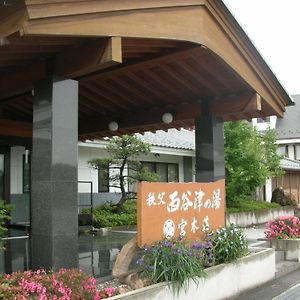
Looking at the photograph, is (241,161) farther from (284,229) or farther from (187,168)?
(284,229)

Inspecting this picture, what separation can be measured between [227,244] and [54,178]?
3.26 m

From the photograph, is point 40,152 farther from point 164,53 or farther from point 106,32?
point 164,53

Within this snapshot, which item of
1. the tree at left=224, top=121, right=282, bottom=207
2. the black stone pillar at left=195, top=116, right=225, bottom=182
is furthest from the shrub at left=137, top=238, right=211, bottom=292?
the tree at left=224, top=121, right=282, bottom=207

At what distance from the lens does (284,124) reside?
1987 inches

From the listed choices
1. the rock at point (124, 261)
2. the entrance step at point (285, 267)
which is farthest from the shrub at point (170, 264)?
the entrance step at point (285, 267)

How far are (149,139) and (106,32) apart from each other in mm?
15463

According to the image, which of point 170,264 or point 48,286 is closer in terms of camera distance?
point 48,286

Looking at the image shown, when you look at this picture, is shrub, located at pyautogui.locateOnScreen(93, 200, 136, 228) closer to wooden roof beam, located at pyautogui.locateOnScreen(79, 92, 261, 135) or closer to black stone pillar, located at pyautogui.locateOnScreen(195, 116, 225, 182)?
wooden roof beam, located at pyautogui.locateOnScreen(79, 92, 261, 135)

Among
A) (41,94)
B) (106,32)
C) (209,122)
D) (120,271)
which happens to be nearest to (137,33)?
(106,32)

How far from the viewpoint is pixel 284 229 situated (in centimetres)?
1141

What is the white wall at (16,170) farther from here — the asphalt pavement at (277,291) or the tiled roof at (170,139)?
the asphalt pavement at (277,291)

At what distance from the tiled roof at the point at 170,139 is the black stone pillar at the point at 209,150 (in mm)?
9116

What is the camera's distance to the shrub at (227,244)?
762 centimetres

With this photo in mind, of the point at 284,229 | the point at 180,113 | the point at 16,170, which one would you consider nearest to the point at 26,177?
the point at 16,170
